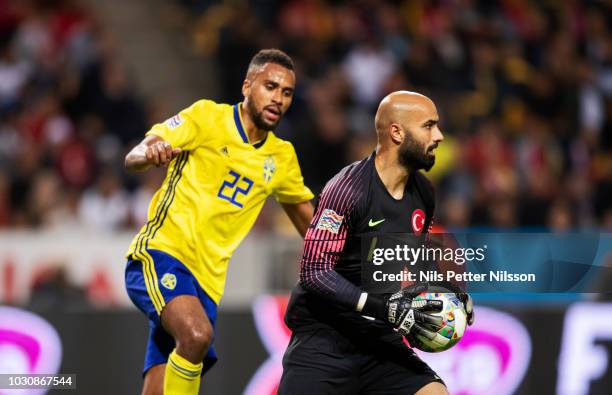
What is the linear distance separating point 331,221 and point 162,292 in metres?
1.12

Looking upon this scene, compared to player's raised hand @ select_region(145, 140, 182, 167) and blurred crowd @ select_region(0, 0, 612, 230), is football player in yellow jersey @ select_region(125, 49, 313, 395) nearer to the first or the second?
player's raised hand @ select_region(145, 140, 182, 167)

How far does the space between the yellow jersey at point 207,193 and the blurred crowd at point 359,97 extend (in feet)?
14.4

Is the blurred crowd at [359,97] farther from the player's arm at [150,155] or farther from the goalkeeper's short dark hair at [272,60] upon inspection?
the player's arm at [150,155]

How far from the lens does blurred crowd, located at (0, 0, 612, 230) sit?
11.1 m

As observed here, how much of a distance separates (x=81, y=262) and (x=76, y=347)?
2292mm

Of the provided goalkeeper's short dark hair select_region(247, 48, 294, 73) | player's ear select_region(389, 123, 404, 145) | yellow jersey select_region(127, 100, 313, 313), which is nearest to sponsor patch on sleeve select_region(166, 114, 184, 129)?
yellow jersey select_region(127, 100, 313, 313)

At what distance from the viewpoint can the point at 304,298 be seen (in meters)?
5.63

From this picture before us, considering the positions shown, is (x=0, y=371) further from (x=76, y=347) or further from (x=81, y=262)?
(x=81, y=262)

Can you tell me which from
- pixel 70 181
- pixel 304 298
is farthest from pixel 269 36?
pixel 304 298

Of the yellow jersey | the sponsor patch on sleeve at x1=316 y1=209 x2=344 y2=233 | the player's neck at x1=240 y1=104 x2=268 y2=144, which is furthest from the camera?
the player's neck at x1=240 y1=104 x2=268 y2=144

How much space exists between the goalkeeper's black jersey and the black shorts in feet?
0.27

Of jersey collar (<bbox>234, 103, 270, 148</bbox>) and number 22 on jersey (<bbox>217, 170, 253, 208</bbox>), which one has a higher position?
jersey collar (<bbox>234, 103, 270, 148</bbox>)

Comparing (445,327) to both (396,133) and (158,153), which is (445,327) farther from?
(158,153)

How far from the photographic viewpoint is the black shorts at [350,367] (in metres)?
5.45
